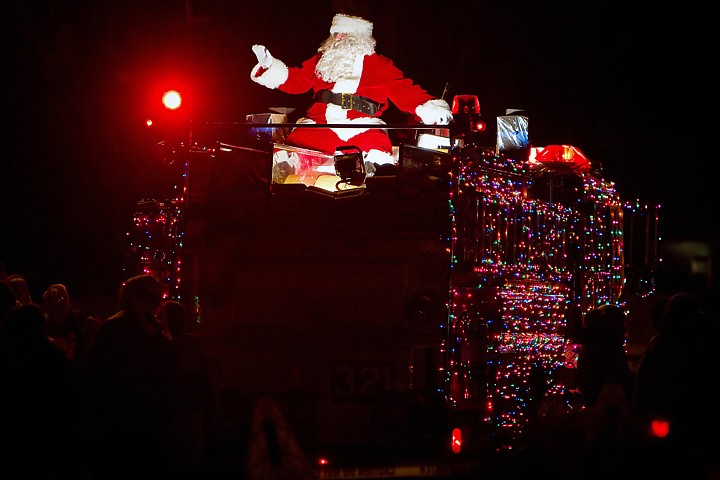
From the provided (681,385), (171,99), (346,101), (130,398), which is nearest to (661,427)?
(681,385)

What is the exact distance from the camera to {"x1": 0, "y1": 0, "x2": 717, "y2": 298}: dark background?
1032 centimetres

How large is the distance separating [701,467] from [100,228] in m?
10.6

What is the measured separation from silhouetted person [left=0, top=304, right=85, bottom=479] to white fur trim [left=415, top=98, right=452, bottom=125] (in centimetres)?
449

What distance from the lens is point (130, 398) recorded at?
440 cm

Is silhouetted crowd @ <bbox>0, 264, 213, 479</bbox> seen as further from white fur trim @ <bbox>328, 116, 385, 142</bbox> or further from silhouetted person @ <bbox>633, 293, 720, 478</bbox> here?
white fur trim @ <bbox>328, 116, 385, 142</bbox>

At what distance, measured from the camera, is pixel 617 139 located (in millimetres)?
15148

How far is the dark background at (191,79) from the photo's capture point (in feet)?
33.9

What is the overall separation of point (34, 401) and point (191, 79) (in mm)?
5835

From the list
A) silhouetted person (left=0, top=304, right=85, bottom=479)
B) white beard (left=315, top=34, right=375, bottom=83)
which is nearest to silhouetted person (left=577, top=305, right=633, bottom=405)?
white beard (left=315, top=34, right=375, bottom=83)

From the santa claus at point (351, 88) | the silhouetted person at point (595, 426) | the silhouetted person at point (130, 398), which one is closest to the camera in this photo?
the silhouetted person at point (130, 398)

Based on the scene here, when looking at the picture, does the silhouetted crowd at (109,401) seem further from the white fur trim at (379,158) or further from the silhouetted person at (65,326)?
the white fur trim at (379,158)

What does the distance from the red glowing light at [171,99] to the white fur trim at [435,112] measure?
2.82 meters

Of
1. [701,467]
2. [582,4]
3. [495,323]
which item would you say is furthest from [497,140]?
[582,4]

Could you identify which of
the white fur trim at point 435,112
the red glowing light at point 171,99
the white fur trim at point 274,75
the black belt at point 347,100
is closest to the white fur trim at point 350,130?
the black belt at point 347,100
